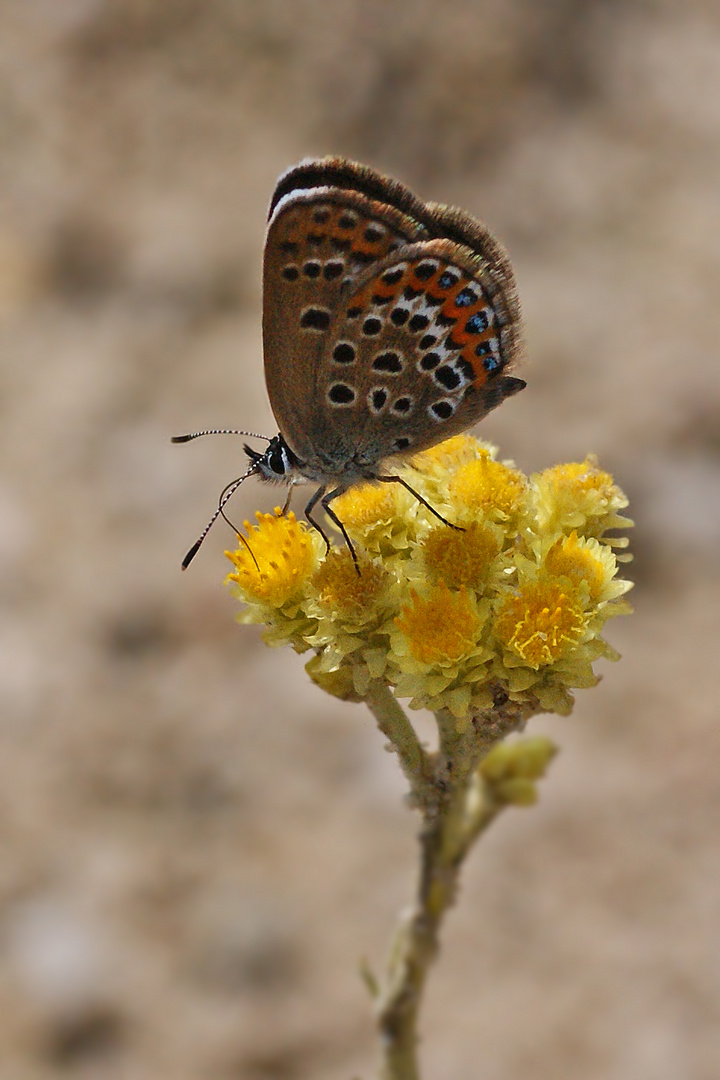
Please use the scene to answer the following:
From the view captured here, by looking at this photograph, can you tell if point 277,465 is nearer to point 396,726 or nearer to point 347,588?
point 347,588

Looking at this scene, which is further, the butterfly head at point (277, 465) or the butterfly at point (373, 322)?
the butterfly head at point (277, 465)

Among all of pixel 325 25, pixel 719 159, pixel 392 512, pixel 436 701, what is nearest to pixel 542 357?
pixel 719 159

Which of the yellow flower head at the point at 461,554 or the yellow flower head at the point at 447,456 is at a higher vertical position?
the yellow flower head at the point at 447,456

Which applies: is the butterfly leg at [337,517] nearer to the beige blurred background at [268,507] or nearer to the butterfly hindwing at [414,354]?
the butterfly hindwing at [414,354]

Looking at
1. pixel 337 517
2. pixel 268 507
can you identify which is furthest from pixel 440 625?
pixel 268 507

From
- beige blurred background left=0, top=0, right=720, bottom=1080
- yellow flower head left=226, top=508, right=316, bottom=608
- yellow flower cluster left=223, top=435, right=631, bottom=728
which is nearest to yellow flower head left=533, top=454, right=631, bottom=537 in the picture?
yellow flower cluster left=223, top=435, right=631, bottom=728

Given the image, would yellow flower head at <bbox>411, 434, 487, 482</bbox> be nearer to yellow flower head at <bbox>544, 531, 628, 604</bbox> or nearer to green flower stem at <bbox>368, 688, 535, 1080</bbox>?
yellow flower head at <bbox>544, 531, 628, 604</bbox>

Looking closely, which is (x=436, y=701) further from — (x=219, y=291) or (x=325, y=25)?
(x=325, y=25)

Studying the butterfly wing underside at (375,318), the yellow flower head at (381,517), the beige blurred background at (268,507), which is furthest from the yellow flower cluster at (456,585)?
the beige blurred background at (268,507)
